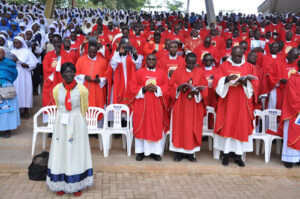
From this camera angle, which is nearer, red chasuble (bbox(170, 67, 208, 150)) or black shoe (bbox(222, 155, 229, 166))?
red chasuble (bbox(170, 67, 208, 150))

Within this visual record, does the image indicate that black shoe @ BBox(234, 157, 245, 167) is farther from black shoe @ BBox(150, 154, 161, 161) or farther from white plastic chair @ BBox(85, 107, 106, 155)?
white plastic chair @ BBox(85, 107, 106, 155)

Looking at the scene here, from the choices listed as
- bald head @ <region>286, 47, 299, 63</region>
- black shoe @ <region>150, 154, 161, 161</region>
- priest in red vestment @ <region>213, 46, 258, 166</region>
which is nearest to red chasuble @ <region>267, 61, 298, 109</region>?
bald head @ <region>286, 47, 299, 63</region>

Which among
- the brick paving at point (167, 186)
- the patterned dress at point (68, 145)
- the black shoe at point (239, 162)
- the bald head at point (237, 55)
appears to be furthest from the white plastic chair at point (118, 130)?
the bald head at point (237, 55)

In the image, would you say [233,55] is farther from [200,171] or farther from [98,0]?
[98,0]

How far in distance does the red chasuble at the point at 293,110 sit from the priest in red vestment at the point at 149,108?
2.26 m

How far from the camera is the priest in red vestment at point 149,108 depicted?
5602 millimetres

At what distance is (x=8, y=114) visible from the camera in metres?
6.43

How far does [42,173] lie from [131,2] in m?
36.2

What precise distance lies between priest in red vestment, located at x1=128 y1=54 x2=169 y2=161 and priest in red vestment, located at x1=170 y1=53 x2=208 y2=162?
0.22 m

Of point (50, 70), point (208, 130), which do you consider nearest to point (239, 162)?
point (208, 130)

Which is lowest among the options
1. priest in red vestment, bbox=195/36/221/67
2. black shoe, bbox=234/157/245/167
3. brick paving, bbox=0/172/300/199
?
brick paving, bbox=0/172/300/199

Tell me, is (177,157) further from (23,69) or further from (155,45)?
(23,69)

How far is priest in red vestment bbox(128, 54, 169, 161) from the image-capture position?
560cm

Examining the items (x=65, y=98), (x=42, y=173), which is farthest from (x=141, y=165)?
(x=65, y=98)
